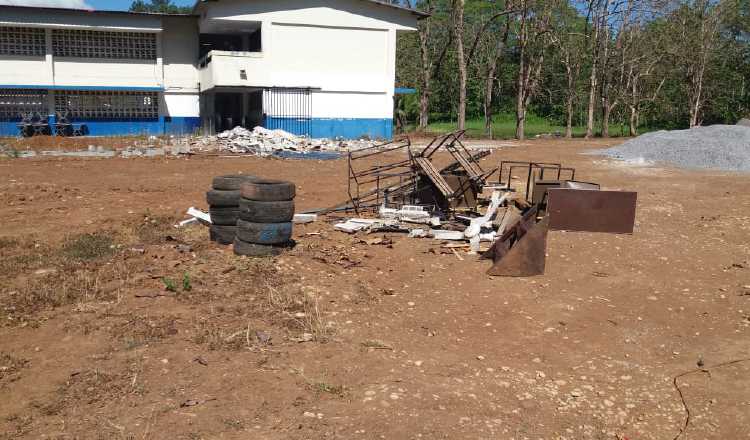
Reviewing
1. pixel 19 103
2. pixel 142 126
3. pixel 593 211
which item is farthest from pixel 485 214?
pixel 19 103

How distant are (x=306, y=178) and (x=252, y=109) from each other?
58.3 feet

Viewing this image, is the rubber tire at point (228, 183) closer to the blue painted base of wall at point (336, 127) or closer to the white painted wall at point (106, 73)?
the blue painted base of wall at point (336, 127)

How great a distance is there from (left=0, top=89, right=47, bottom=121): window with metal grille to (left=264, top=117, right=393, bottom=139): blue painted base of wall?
36.5 ft

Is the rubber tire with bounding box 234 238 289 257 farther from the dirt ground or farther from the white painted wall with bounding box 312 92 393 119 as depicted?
the white painted wall with bounding box 312 92 393 119

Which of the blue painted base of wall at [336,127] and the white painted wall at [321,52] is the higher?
the white painted wall at [321,52]

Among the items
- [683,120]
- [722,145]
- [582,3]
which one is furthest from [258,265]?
[683,120]

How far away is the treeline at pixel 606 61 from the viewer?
128 ft

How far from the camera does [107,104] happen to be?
3209 centimetres

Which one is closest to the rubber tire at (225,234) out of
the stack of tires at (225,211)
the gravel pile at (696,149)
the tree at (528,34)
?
the stack of tires at (225,211)

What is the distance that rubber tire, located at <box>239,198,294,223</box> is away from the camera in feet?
28.0

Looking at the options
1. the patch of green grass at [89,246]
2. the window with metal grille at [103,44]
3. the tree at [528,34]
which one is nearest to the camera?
the patch of green grass at [89,246]

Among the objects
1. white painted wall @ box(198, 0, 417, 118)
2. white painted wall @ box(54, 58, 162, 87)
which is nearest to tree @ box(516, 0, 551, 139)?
white painted wall @ box(198, 0, 417, 118)

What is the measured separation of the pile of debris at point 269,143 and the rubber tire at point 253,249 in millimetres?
14333

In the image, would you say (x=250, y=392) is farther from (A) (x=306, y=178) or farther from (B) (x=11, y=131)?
(B) (x=11, y=131)
